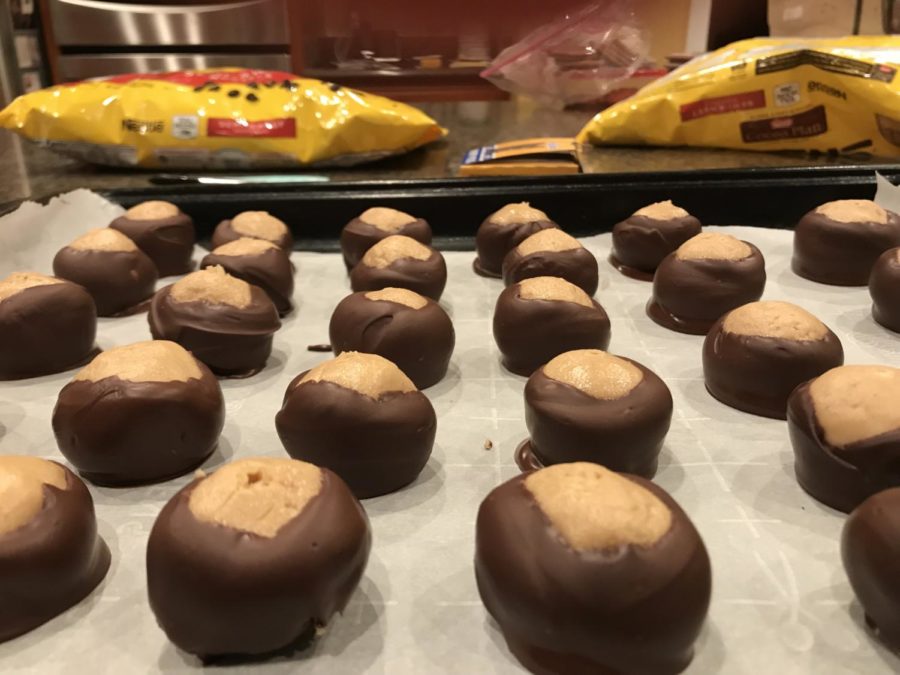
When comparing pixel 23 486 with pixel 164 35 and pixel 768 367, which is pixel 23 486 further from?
pixel 164 35

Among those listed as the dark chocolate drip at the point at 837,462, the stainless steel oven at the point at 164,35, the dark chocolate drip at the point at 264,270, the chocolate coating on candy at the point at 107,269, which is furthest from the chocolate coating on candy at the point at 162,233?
the stainless steel oven at the point at 164,35

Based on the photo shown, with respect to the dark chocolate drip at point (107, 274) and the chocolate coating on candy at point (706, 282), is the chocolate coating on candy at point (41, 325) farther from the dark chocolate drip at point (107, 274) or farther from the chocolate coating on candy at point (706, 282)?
the chocolate coating on candy at point (706, 282)

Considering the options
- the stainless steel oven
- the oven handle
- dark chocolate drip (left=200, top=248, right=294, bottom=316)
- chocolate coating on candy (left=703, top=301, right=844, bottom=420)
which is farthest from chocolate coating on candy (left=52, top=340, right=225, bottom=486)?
the oven handle

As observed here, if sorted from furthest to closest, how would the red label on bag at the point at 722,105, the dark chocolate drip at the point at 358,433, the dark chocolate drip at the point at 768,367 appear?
the red label on bag at the point at 722,105 → the dark chocolate drip at the point at 768,367 → the dark chocolate drip at the point at 358,433

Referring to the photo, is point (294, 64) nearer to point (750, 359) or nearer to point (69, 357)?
point (69, 357)

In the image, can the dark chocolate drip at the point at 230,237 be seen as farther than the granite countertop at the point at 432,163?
No

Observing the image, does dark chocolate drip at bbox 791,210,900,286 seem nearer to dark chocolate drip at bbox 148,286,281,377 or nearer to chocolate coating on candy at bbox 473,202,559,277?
chocolate coating on candy at bbox 473,202,559,277
